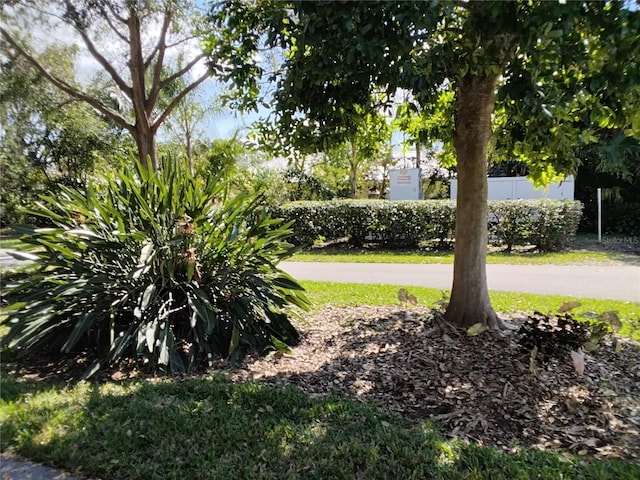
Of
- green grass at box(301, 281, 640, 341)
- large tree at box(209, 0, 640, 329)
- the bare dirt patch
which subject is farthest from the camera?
green grass at box(301, 281, 640, 341)

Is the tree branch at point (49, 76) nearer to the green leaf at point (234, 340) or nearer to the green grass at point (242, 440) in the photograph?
the green leaf at point (234, 340)

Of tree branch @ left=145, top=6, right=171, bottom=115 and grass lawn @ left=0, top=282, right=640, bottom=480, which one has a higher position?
tree branch @ left=145, top=6, right=171, bottom=115

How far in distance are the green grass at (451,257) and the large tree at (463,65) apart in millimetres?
6530

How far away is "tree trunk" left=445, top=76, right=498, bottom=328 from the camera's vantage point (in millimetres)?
4289

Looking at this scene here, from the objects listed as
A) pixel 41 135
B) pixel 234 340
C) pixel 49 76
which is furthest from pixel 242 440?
pixel 41 135

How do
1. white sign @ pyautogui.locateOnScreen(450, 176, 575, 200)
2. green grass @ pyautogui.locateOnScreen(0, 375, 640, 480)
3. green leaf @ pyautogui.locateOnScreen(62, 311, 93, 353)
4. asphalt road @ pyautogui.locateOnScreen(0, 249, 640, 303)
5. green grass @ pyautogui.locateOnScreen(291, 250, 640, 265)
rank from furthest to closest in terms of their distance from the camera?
white sign @ pyautogui.locateOnScreen(450, 176, 575, 200), green grass @ pyautogui.locateOnScreen(291, 250, 640, 265), asphalt road @ pyautogui.locateOnScreen(0, 249, 640, 303), green leaf @ pyautogui.locateOnScreen(62, 311, 93, 353), green grass @ pyautogui.locateOnScreen(0, 375, 640, 480)

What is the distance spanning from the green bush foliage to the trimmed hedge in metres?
8.79

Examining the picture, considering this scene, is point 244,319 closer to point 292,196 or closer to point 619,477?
point 619,477

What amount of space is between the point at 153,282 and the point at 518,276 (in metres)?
7.40

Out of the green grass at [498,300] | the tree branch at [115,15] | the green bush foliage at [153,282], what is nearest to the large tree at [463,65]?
the green bush foliage at [153,282]

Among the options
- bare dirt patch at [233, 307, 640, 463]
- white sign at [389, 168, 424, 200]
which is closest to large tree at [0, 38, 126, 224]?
bare dirt patch at [233, 307, 640, 463]

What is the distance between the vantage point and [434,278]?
350 inches

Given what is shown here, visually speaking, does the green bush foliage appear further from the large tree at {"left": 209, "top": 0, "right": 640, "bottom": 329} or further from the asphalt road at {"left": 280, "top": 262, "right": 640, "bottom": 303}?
the asphalt road at {"left": 280, "top": 262, "right": 640, "bottom": 303}

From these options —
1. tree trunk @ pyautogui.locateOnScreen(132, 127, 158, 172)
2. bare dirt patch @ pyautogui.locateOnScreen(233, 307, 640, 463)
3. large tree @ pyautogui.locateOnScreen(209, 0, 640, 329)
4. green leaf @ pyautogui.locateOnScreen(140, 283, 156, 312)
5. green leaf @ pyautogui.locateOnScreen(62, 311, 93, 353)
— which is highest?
tree trunk @ pyautogui.locateOnScreen(132, 127, 158, 172)
